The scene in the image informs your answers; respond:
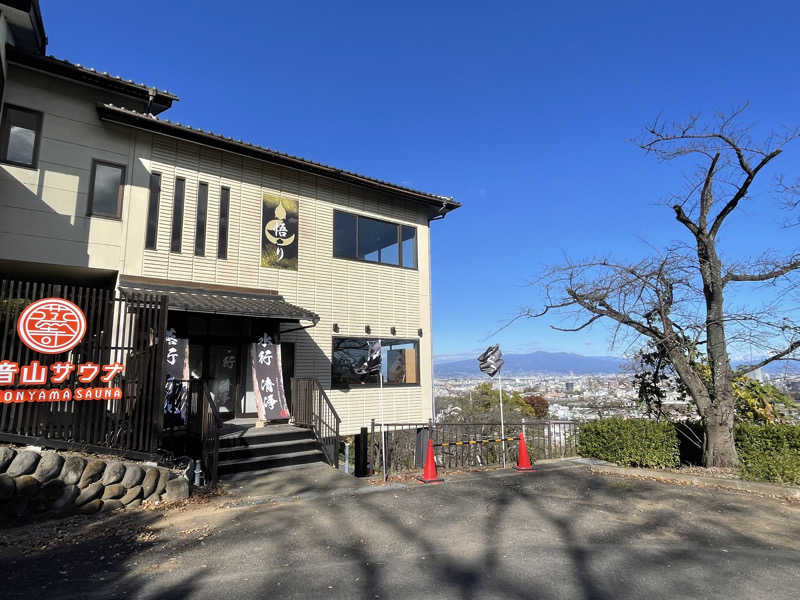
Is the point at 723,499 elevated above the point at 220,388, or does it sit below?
below

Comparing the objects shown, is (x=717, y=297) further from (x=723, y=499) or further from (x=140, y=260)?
(x=140, y=260)

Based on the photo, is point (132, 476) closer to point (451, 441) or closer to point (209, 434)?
point (209, 434)

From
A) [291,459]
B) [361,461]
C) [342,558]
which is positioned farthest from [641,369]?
[342,558]

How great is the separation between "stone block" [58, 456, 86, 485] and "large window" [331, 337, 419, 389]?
22.1 feet

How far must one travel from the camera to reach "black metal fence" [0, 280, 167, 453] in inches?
259

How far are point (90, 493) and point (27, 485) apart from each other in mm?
768

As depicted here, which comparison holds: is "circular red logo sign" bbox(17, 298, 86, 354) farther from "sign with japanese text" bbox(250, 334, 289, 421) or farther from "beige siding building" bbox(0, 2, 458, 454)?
"sign with japanese text" bbox(250, 334, 289, 421)

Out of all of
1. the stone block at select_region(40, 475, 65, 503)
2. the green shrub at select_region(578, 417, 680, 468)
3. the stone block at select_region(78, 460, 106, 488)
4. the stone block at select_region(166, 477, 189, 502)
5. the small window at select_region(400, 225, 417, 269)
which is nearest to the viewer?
the stone block at select_region(40, 475, 65, 503)

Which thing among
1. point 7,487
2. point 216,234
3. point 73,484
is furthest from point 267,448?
point 216,234

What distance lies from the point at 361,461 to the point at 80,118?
34.5 feet

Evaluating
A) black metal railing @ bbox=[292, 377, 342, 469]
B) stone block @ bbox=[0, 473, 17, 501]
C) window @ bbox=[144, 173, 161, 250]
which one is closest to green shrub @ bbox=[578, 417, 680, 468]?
black metal railing @ bbox=[292, 377, 342, 469]

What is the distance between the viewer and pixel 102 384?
7254mm

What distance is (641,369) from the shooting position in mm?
11883

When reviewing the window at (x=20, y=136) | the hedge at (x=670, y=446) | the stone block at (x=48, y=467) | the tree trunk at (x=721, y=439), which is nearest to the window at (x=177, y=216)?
the window at (x=20, y=136)
